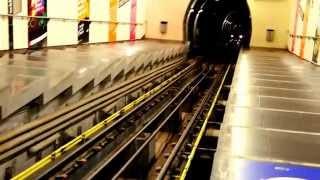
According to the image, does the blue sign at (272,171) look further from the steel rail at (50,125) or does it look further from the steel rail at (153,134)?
the steel rail at (153,134)

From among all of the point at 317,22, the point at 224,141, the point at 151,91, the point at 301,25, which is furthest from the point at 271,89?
the point at 301,25

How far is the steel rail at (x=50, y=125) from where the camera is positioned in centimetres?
343

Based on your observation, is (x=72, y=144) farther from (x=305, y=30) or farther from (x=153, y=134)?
(x=305, y=30)

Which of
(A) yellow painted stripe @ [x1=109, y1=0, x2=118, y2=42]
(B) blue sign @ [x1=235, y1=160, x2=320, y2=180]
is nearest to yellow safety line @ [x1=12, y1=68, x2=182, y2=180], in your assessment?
(B) blue sign @ [x1=235, y1=160, x2=320, y2=180]

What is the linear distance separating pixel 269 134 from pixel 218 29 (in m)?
17.0

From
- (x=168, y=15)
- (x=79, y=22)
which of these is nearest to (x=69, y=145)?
(x=79, y=22)

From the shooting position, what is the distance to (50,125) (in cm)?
409

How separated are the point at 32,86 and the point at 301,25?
1069 cm

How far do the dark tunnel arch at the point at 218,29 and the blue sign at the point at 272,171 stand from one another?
14229mm

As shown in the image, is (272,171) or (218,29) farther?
(218,29)

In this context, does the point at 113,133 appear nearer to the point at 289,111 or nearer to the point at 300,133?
the point at 289,111

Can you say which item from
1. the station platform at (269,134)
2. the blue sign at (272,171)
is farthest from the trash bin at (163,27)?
the blue sign at (272,171)

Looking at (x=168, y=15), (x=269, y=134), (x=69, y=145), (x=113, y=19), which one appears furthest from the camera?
(x=168, y=15)

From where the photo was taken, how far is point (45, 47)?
955cm
